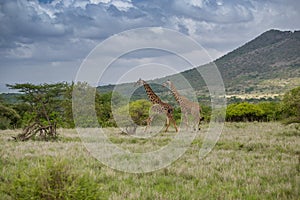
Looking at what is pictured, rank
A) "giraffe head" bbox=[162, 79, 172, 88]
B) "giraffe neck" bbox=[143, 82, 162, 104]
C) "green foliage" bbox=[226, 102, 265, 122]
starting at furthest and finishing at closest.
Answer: "green foliage" bbox=[226, 102, 265, 122], "giraffe head" bbox=[162, 79, 172, 88], "giraffe neck" bbox=[143, 82, 162, 104]

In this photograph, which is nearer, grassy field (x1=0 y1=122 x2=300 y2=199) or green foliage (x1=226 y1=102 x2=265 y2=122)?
grassy field (x1=0 y1=122 x2=300 y2=199)

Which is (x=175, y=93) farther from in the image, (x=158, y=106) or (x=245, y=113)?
(x=245, y=113)

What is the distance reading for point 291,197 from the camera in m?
6.02

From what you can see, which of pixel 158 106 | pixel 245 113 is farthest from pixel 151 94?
pixel 245 113

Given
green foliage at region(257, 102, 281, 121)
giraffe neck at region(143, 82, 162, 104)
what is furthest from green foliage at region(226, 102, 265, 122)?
giraffe neck at region(143, 82, 162, 104)

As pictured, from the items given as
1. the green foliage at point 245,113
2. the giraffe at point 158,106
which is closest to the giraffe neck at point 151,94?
the giraffe at point 158,106

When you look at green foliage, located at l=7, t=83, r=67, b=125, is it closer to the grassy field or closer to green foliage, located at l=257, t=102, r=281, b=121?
green foliage, located at l=257, t=102, r=281, b=121

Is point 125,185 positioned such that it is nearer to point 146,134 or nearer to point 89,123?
point 146,134

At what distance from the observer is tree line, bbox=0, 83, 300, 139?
104ft

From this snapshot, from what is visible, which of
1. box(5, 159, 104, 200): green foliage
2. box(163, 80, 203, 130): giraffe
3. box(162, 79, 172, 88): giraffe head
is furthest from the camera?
box(163, 80, 203, 130): giraffe

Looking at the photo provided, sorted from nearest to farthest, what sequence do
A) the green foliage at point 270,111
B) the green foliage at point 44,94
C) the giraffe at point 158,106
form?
the giraffe at point 158,106 < the green foliage at point 270,111 < the green foliage at point 44,94

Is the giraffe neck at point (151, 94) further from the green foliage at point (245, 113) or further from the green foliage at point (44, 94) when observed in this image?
the green foliage at point (44, 94)

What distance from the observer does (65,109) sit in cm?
4003

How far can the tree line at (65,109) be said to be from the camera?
104ft
